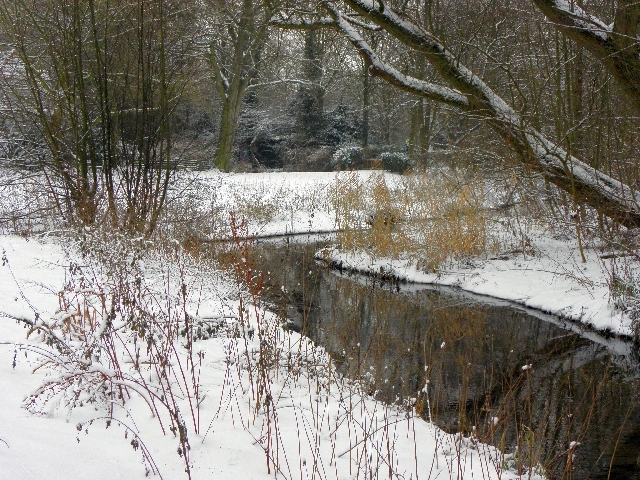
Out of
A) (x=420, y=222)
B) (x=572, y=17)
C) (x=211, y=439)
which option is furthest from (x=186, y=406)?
(x=420, y=222)

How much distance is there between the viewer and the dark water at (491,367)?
147 inches

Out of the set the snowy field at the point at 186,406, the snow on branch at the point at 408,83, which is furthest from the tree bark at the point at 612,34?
the snowy field at the point at 186,406

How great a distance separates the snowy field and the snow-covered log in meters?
1.41

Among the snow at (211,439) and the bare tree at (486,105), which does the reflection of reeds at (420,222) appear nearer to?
the bare tree at (486,105)

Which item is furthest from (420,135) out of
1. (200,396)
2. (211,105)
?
(200,396)

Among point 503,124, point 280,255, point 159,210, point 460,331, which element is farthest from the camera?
point 280,255

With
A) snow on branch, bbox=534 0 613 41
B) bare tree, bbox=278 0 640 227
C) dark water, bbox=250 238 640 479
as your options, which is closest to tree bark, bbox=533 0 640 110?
snow on branch, bbox=534 0 613 41

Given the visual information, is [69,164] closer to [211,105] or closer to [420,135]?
[420,135]

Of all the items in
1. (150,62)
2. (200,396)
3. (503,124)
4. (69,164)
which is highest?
(150,62)

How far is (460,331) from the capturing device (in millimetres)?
6707

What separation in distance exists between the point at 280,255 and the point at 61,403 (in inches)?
330

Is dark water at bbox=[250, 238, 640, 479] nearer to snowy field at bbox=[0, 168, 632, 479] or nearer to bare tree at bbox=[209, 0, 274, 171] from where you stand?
snowy field at bbox=[0, 168, 632, 479]

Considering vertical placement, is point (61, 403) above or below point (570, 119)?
below

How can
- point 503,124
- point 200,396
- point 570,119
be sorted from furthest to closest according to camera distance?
point 570,119
point 503,124
point 200,396
